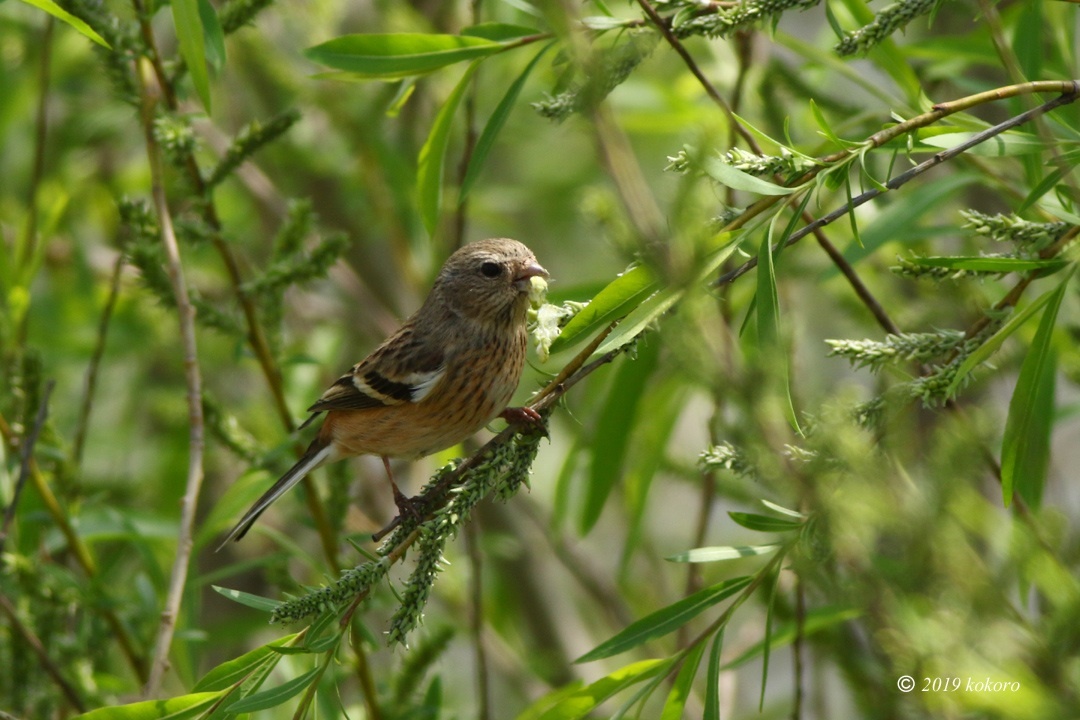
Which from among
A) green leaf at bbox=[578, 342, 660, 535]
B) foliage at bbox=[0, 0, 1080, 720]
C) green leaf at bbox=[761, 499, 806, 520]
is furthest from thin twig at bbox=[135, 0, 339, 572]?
green leaf at bbox=[761, 499, 806, 520]

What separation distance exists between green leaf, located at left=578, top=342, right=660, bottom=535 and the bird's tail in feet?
2.85

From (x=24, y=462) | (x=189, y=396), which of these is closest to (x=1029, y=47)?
(x=189, y=396)

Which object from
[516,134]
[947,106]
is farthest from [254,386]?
[947,106]

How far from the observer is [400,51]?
2.71m

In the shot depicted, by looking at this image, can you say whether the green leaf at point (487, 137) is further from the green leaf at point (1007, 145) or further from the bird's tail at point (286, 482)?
the bird's tail at point (286, 482)

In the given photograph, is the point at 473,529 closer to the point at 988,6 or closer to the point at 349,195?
the point at 988,6

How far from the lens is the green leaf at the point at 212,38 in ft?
8.41

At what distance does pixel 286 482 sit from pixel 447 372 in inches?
27.7

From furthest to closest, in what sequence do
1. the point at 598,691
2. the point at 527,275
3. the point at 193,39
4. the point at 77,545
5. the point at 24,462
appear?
the point at 527,275
the point at 77,545
the point at 24,462
the point at 193,39
the point at 598,691

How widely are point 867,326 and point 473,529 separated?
5.85 ft

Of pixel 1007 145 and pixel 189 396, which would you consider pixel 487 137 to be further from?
pixel 1007 145

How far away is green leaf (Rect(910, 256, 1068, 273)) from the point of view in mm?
2037

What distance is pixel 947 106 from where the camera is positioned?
1983mm

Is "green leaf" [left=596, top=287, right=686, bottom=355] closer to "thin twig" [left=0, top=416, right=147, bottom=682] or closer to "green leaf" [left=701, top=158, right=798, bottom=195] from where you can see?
"green leaf" [left=701, top=158, right=798, bottom=195]
